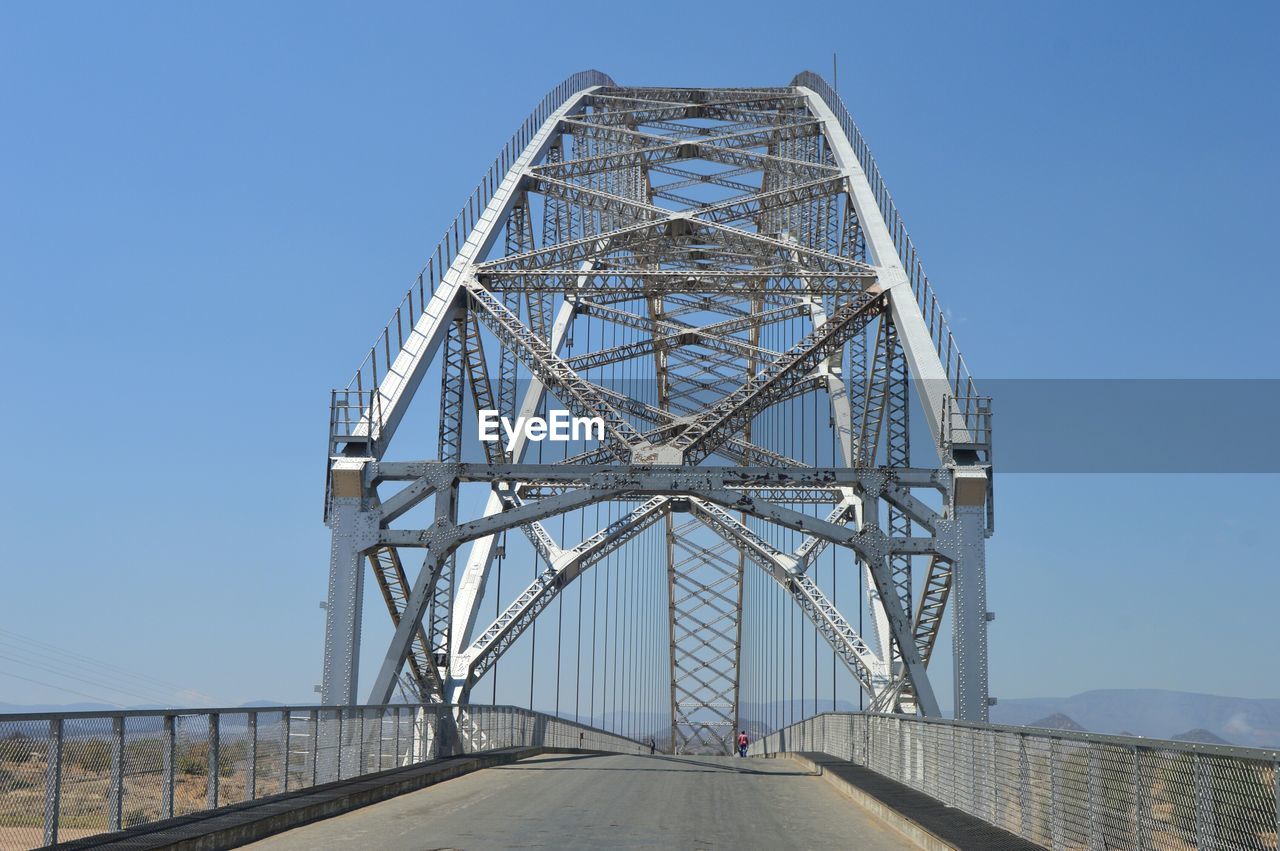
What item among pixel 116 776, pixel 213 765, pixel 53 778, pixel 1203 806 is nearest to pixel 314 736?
pixel 213 765

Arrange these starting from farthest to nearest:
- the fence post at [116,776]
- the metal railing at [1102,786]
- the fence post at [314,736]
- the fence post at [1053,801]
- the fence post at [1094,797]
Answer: the fence post at [314,736] < the fence post at [116,776] < the fence post at [1053,801] < the fence post at [1094,797] < the metal railing at [1102,786]

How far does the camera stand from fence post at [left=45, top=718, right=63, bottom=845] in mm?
10461

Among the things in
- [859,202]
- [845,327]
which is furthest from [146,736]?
[859,202]

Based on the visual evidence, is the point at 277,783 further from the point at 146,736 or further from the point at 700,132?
the point at 700,132

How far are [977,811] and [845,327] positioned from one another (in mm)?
16367

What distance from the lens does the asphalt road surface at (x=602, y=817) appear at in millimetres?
13328

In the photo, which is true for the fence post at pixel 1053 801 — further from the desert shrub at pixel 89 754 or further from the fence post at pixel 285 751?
the fence post at pixel 285 751

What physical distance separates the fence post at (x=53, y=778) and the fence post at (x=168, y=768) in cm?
197

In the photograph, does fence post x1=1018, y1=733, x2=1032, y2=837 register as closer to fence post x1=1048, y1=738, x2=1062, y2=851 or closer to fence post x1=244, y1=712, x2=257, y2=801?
fence post x1=1048, y1=738, x2=1062, y2=851

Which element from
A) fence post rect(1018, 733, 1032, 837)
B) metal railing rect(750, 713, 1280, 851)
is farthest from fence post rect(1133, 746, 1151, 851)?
fence post rect(1018, 733, 1032, 837)

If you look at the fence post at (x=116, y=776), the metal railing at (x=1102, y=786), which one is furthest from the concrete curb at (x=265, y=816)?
the metal railing at (x=1102, y=786)

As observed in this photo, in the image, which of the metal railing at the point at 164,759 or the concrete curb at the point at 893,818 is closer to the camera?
the metal railing at the point at 164,759

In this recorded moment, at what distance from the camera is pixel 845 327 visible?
97.8ft

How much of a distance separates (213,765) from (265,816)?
0.78 m
